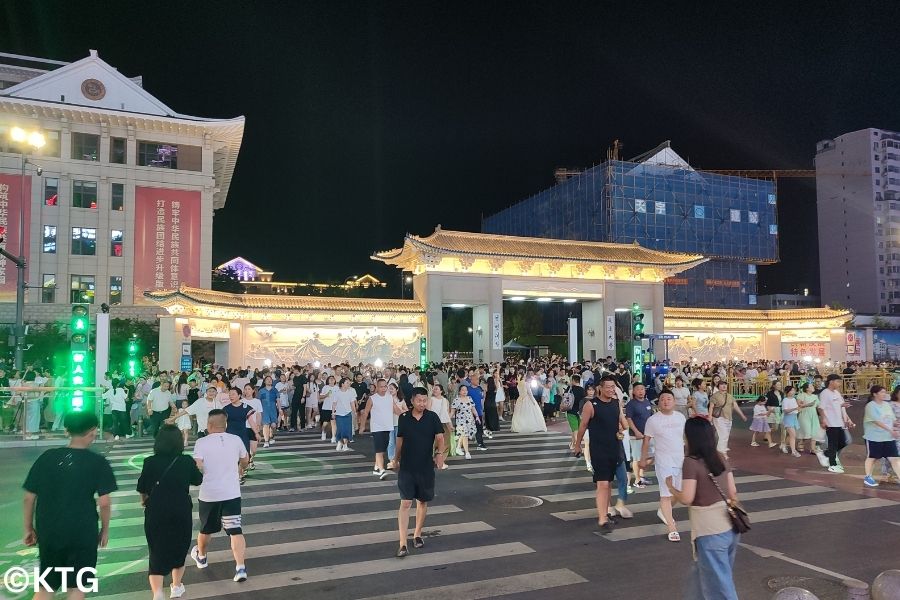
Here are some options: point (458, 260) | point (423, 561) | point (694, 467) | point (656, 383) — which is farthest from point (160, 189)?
point (694, 467)

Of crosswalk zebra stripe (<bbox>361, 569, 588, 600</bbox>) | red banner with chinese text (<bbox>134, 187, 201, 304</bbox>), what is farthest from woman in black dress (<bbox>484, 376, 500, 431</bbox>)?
red banner with chinese text (<bbox>134, 187, 201, 304</bbox>)

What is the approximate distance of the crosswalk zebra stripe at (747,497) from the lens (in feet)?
27.6

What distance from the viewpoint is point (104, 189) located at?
3669 centimetres

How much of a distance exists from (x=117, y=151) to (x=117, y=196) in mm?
2722

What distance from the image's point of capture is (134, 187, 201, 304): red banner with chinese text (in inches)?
1447

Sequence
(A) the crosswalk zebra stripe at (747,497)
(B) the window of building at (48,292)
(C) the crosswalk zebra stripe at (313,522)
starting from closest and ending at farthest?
(C) the crosswalk zebra stripe at (313,522)
(A) the crosswalk zebra stripe at (747,497)
(B) the window of building at (48,292)

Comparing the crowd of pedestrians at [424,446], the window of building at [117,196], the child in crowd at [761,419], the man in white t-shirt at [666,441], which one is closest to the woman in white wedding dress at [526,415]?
the crowd of pedestrians at [424,446]

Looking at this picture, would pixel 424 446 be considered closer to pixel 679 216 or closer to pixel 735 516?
pixel 735 516

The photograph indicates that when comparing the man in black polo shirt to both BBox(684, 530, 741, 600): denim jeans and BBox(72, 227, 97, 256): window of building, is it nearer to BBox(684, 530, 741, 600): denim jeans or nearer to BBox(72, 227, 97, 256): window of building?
BBox(684, 530, 741, 600): denim jeans

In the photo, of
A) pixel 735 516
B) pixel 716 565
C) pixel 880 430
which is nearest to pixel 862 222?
pixel 880 430

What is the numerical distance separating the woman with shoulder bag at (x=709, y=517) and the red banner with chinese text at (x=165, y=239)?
36.4 meters

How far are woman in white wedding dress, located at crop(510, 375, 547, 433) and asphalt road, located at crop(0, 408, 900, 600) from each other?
5801mm

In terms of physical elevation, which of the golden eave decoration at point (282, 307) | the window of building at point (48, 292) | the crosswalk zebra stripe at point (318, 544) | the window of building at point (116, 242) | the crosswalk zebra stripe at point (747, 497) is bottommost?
the crosswalk zebra stripe at point (747, 497)

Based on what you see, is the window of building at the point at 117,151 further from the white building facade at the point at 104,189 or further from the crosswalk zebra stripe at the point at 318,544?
the crosswalk zebra stripe at the point at 318,544
